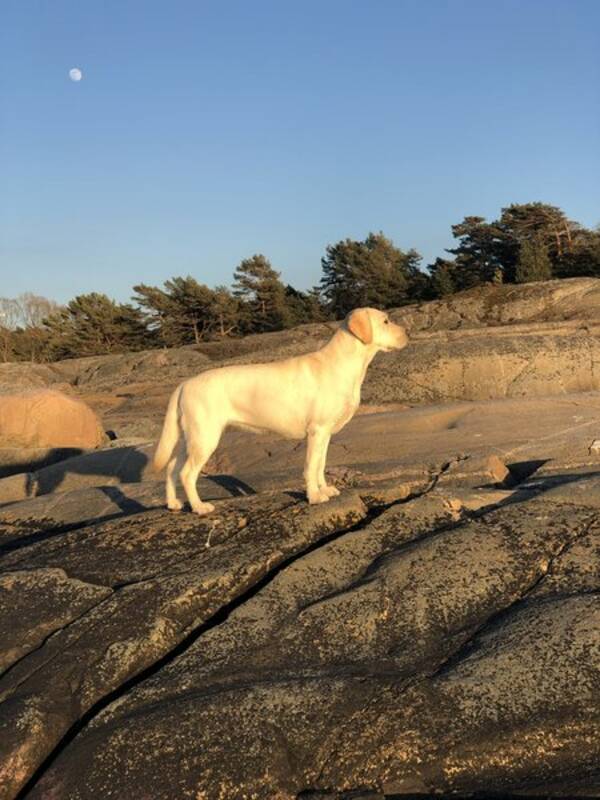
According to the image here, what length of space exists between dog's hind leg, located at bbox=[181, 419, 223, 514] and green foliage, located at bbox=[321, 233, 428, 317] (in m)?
45.1

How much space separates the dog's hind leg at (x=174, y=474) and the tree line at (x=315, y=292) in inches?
1583

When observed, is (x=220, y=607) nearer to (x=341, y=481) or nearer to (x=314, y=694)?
(x=314, y=694)

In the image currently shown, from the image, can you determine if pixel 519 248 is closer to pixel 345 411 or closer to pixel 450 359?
pixel 450 359

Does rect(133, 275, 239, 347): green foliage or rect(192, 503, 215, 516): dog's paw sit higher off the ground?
rect(133, 275, 239, 347): green foliage

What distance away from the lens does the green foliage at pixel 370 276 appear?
176ft

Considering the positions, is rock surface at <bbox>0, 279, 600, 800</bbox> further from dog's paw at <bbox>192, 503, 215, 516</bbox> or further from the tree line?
the tree line

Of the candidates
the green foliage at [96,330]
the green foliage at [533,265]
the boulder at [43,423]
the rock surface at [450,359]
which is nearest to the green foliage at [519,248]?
the green foliage at [533,265]

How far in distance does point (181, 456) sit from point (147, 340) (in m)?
50.8

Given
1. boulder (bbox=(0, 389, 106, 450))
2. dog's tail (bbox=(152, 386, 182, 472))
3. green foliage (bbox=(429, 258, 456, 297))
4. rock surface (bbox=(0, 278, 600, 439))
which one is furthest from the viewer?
green foliage (bbox=(429, 258, 456, 297))

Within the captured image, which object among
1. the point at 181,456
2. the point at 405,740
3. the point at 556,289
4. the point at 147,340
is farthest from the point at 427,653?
the point at 147,340

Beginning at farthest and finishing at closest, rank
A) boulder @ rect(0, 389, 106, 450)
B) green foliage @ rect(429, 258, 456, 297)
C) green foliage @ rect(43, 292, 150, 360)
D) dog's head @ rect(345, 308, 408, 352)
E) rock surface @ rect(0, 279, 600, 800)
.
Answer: green foliage @ rect(43, 292, 150, 360) < green foliage @ rect(429, 258, 456, 297) < boulder @ rect(0, 389, 106, 450) < dog's head @ rect(345, 308, 408, 352) < rock surface @ rect(0, 279, 600, 800)

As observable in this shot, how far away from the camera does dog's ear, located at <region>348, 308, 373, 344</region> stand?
7.54 metres

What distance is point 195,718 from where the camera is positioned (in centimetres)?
426

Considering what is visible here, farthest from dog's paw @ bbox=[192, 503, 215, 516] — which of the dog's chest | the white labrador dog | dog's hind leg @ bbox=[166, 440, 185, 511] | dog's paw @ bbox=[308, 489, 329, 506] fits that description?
the dog's chest
